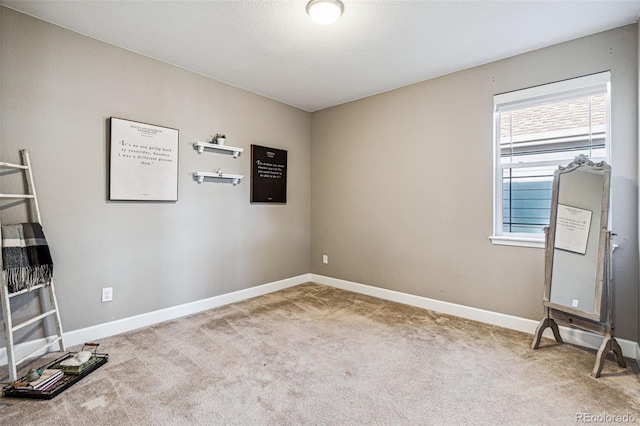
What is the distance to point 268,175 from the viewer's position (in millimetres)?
4031

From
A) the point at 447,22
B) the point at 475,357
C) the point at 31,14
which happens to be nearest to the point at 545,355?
the point at 475,357

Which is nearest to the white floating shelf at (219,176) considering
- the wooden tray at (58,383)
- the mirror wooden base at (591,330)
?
the wooden tray at (58,383)

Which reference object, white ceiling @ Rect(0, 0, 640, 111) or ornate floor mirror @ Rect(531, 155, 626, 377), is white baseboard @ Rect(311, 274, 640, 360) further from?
white ceiling @ Rect(0, 0, 640, 111)

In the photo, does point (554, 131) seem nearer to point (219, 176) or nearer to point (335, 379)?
point (335, 379)

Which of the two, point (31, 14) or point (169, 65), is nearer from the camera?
point (31, 14)

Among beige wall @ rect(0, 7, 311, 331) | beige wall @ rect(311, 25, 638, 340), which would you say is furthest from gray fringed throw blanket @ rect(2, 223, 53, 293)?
beige wall @ rect(311, 25, 638, 340)

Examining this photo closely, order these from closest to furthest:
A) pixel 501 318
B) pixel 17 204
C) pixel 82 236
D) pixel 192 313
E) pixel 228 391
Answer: pixel 228 391 → pixel 17 204 → pixel 82 236 → pixel 501 318 → pixel 192 313

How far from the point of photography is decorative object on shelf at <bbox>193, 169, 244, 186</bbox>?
10.7 ft

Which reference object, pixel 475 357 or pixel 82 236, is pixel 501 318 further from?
pixel 82 236

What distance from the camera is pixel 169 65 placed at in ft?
10.1

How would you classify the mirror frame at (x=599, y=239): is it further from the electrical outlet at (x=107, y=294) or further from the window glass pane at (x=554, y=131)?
the electrical outlet at (x=107, y=294)

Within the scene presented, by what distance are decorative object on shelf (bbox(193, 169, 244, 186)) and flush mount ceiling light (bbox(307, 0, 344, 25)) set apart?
1880mm

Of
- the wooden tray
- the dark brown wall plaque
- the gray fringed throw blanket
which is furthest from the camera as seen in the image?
the dark brown wall plaque

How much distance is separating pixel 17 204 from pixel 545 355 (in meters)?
4.15
